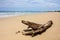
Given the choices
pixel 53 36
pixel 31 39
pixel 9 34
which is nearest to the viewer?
pixel 31 39

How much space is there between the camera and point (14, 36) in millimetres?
2736

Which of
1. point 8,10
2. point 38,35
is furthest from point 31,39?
point 8,10

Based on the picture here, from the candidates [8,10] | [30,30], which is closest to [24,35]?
[30,30]

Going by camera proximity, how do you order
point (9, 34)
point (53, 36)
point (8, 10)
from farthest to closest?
1. point (8, 10)
2. point (9, 34)
3. point (53, 36)

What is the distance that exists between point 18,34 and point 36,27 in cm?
39

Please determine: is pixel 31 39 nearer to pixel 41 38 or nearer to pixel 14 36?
pixel 41 38

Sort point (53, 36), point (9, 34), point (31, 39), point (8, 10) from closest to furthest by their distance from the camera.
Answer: point (31, 39)
point (53, 36)
point (9, 34)
point (8, 10)

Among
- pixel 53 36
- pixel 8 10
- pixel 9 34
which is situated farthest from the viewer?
pixel 8 10

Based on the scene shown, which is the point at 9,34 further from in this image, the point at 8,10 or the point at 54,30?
the point at 8,10

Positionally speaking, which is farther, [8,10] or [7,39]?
[8,10]

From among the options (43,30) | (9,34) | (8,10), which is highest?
(43,30)

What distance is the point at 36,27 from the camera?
104 inches

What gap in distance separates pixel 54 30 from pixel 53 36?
1.23ft

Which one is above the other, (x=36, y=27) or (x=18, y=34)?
(x=36, y=27)
